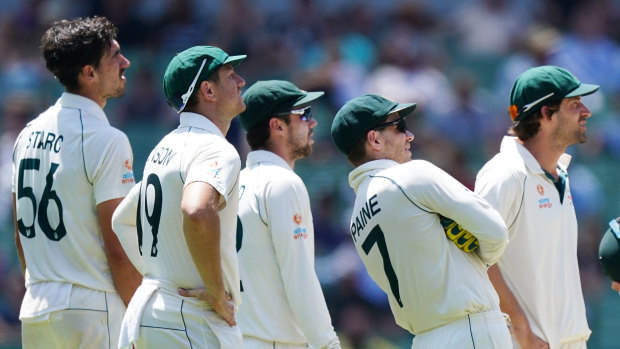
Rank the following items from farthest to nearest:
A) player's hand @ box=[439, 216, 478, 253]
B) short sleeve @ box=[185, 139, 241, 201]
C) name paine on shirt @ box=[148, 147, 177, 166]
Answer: player's hand @ box=[439, 216, 478, 253], name paine on shirt @ box=[148, 147, 177, 166], short sleeve @ box=[185, 139, 241, 201]

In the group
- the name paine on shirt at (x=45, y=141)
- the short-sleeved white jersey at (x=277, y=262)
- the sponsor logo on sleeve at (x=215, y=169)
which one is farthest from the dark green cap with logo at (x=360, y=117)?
the name paine on shirt at (x=45, y=141)

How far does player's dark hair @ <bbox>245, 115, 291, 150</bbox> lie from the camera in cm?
623

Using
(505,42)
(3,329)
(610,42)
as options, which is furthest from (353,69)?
(3,329)

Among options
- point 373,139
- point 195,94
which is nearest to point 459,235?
point 373,139

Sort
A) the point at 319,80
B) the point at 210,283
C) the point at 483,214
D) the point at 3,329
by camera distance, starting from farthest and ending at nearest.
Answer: the point at 319,80 → the point at 3,329 → the point at 483,214 → the point at 210,283

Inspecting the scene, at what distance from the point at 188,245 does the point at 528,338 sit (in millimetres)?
2250

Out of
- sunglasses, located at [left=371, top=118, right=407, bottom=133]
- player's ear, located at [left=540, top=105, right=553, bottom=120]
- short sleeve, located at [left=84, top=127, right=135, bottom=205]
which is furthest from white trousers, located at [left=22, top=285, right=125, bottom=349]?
player's ear, located at [left=540, top=105, right=553, bottom=120]

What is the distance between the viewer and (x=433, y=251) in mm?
5098

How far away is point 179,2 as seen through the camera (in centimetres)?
1392

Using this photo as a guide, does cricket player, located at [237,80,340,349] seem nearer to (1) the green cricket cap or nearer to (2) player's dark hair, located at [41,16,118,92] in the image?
(2) player's dark hair, located at [41,16,118,92]

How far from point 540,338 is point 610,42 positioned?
852cm

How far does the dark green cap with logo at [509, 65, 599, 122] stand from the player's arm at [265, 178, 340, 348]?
1.52 meters

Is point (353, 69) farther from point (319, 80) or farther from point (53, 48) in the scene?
point (53, 48)

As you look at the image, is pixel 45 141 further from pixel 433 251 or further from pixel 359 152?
pixel 433 251
